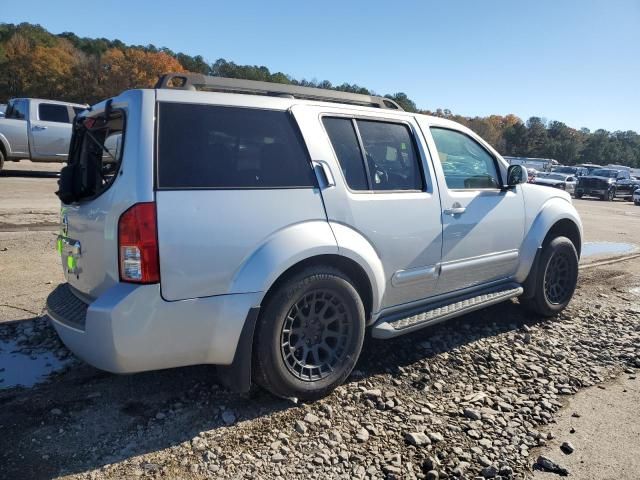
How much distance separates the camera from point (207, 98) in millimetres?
2941

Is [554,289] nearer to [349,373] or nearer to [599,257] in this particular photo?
[349,373]

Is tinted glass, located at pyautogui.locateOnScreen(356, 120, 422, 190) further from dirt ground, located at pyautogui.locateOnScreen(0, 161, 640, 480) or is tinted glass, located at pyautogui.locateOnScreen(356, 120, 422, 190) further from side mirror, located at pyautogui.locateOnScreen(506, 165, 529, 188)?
dirt ground, located at pyautogui.locateOnScreen(0, 161, 640, 480)

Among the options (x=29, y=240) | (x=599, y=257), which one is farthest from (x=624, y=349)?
(x=29, y=240)

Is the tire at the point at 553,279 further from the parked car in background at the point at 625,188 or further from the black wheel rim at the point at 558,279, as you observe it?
the parked car in background at the point at 625,188

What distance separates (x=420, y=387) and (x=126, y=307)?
207 centimetres

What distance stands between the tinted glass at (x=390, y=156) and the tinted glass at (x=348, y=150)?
3.4 inches

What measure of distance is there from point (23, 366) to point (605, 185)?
32.7 meters

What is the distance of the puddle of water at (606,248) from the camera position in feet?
30.1

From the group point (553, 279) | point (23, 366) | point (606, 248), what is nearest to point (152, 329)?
point (23, 366)

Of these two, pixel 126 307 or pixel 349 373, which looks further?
pixel 349 373

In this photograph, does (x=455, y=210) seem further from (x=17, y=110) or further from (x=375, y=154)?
(x=17, y=110)

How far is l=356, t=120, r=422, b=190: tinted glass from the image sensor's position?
12.0 feet

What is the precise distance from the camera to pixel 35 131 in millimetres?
13984

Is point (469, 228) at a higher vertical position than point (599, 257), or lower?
higher
